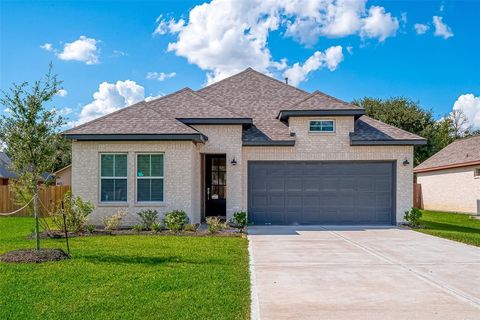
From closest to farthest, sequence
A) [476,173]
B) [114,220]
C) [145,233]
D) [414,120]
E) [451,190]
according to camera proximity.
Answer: [145,233], [114,220], [476,173], [451,190], [414,120]

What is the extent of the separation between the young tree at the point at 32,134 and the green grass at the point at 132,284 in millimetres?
1583

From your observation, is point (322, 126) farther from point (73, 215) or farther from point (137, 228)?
point (73, 215)

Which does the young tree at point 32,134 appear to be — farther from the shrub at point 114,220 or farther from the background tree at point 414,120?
the background tree at point 414,120

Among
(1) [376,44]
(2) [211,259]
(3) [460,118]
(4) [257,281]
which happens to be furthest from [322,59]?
(3) [460,118]

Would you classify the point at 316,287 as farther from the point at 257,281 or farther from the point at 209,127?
the point at 209,127

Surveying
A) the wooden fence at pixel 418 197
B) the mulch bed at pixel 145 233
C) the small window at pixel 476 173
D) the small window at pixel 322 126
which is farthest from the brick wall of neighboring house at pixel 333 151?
the wooden fence at pixel 418 197

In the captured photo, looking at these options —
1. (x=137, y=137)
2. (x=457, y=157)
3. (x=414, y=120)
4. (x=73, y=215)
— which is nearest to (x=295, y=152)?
(x=137, y=137)

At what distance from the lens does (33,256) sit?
8.20m

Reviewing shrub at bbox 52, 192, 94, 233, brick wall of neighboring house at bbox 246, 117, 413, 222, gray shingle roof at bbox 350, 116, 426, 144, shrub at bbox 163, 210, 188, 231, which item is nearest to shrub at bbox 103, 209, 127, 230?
shrub at bbox 52, 192, 94, 233

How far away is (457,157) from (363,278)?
67.3 ft

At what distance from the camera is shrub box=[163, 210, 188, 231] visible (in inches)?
503

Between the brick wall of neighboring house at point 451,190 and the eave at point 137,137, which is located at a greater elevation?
the eave at point 137,137

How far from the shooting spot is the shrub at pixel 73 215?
483 inches

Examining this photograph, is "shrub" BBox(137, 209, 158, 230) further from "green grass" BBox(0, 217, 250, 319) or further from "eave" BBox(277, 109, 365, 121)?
"eave" BBox(277, 109, 365, 121)
